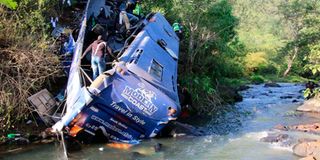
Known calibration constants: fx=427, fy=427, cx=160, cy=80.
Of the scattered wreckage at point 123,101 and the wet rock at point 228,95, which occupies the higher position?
the scattered wreckage at point 123,101

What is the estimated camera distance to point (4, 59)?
1331cm

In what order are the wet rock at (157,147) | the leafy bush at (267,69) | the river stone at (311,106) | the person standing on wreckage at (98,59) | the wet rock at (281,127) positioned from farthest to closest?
the leafy bush at (267,69)
the river stone at (311,106)
the wet rock at (281,127)
the person standing on wreckage at (98,59)
the wet rock at (157,147)

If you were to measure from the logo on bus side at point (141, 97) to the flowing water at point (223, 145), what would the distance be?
1265mm

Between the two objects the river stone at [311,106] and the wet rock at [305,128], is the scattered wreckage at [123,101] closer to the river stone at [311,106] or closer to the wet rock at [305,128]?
the wet rock at [305,128]

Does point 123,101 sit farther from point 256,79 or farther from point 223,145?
point 256,79

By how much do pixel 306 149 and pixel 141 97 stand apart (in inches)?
200

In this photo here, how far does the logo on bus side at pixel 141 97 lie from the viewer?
12.0m

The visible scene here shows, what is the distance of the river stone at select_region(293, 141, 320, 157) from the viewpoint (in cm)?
1232

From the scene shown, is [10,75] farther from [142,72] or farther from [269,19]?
[269,19]

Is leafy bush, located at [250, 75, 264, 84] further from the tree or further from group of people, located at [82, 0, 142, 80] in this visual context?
group of people, located at [82, 0, 142, 80]

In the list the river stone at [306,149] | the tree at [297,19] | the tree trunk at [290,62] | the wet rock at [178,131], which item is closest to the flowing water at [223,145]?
the river stone at [306,149]

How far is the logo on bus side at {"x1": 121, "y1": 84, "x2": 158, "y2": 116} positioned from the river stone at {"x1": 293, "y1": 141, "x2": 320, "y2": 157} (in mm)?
4384

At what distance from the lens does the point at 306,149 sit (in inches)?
493

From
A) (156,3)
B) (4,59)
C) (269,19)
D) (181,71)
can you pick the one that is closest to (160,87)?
(4,59)
